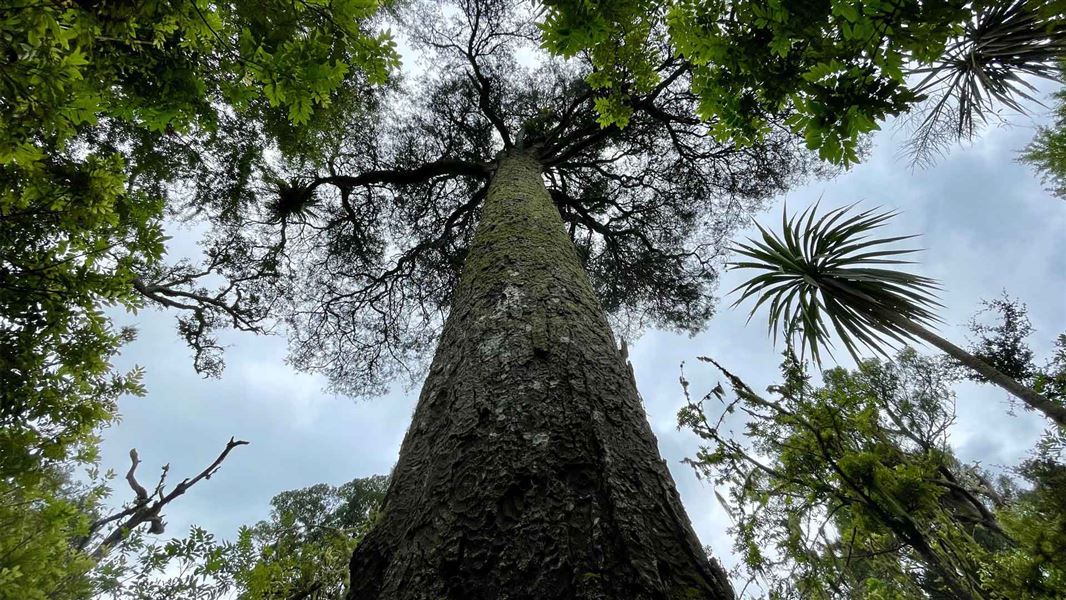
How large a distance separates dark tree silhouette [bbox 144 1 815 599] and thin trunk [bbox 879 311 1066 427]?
316cm

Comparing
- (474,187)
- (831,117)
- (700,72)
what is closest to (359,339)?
(474,187)

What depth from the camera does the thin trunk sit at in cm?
307

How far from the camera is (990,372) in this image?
3.50m

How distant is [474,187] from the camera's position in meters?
7.19

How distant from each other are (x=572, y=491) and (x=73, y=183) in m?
3.01

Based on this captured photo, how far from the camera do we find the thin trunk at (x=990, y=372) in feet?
10.1

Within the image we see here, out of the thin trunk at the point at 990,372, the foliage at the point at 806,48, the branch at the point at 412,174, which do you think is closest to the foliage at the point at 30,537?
the foliage at the point at 806,48

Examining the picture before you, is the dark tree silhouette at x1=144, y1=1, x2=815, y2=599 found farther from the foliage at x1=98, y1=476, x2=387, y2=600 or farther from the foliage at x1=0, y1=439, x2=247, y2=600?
the foliage at x1=0, y1=439, x2=247, y2=600

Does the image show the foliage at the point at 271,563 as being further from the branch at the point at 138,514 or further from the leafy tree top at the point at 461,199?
the leafy tree top at the point at 461,199

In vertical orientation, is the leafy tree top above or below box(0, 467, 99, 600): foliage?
above

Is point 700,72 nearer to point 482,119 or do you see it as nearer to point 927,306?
point 927,306

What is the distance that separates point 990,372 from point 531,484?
14.9 ft

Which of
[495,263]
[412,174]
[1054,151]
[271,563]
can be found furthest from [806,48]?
[1054,151]

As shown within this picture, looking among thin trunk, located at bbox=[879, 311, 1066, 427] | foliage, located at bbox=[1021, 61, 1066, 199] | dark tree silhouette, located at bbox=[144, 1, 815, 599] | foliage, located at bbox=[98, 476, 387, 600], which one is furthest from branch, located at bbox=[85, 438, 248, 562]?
foliage, located at bbox=[1021, 61, 1066, 199]
